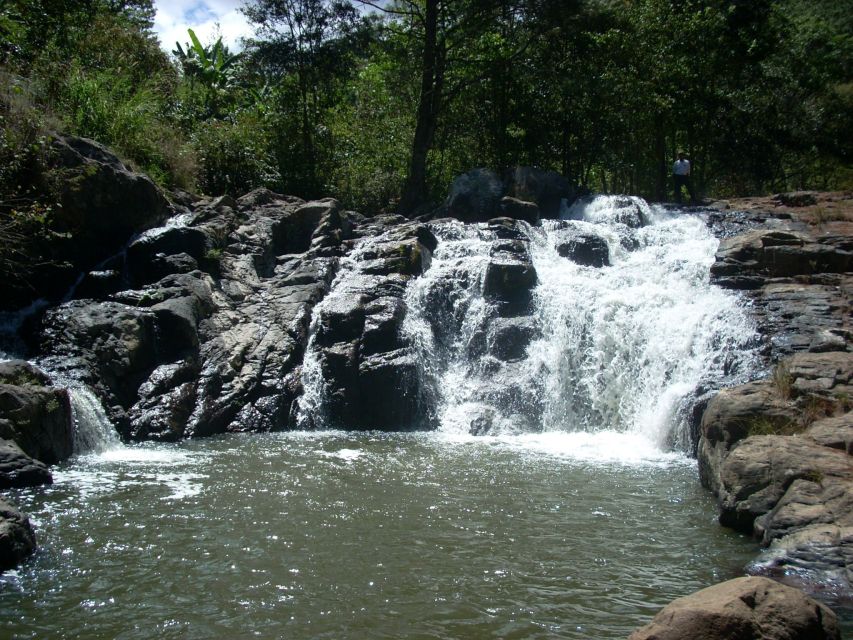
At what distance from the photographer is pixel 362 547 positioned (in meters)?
7.10

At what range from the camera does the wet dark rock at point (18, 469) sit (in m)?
8.82

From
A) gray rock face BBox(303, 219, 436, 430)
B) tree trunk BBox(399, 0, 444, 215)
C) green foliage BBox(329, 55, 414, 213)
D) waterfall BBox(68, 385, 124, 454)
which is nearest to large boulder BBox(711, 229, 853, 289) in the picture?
gray rock face BBox(303, 219, 436, 430)

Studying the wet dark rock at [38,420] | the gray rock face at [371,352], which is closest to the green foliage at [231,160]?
the gray rock face at [371,352]

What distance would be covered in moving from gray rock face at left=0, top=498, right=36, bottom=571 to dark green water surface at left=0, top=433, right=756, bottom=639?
0.51 ft

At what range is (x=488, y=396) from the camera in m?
14.4

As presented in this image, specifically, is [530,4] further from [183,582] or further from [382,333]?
[183,582]

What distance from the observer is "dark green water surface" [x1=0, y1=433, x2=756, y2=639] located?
5559 millimetres

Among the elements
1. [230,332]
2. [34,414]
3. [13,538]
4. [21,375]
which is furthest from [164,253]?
[13,538]

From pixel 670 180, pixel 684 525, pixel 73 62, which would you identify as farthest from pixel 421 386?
pixel 670 180

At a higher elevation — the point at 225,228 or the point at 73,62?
the point at 73,62

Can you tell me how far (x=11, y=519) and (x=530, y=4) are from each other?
20351 millimetres

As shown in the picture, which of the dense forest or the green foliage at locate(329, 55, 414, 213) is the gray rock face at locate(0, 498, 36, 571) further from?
the green foliage at locate(329, 55, 414, 213)

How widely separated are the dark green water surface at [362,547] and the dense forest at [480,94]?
1269 cm

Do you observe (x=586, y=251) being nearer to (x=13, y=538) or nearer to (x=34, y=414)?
(x=34, y=414)
